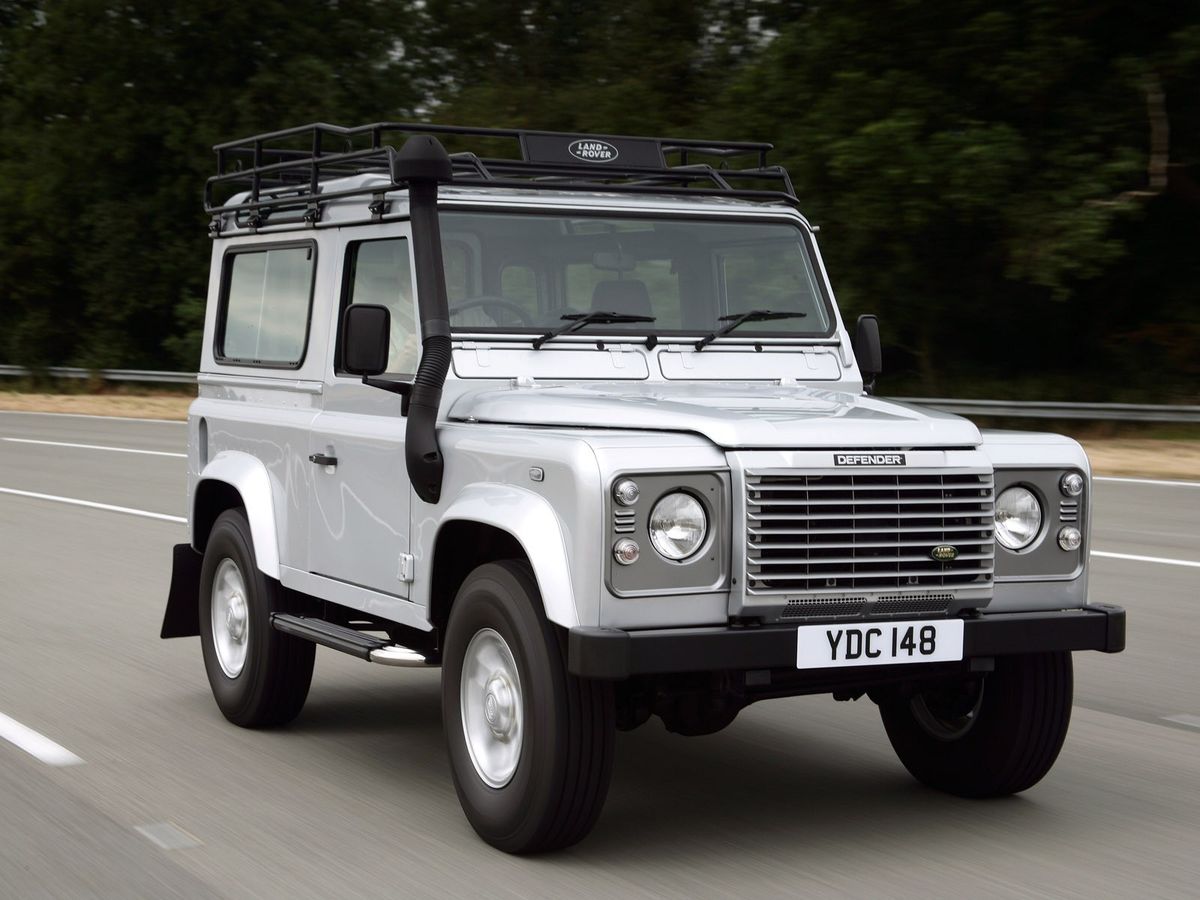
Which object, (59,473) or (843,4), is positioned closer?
(59,473)

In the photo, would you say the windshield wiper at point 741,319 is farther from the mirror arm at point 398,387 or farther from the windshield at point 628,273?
the mirror arm at point 398,387

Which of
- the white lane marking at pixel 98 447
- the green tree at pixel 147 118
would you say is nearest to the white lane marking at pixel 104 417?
the white lane marking at pixel 98 447

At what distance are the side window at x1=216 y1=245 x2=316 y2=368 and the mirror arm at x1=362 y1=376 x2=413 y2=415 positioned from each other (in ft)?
3.00

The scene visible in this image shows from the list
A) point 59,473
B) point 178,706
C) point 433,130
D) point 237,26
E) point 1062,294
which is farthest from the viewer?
point 237,26

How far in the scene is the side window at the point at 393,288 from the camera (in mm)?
5859

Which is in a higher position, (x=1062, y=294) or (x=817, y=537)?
(x=1062, y=294)

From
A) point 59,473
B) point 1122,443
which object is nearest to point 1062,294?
point 1122,443

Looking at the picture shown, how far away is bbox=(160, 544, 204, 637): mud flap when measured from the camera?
24.3 feet

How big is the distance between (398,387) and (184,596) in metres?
2.30

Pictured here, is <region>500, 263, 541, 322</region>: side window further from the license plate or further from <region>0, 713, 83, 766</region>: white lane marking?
<region>0, 713, 83, 766</region>: white lane marking

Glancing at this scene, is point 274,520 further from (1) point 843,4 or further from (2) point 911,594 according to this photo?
(1) point 843,4

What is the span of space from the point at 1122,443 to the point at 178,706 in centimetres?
1423

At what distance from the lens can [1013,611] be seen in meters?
5.12

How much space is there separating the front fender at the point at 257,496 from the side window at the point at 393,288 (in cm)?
93
